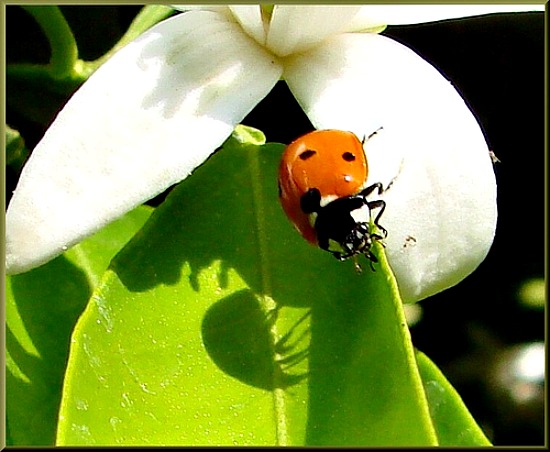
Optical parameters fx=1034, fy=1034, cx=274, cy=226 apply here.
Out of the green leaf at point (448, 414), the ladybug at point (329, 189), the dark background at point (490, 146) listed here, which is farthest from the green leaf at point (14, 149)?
the green leaf at point (448, 414)

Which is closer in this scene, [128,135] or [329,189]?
[128,135]

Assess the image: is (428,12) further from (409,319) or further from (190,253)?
(409,319)

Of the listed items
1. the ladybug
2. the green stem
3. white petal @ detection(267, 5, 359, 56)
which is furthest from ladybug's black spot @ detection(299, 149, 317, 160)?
the green stem

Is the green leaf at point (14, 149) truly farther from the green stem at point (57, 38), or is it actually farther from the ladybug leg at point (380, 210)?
the ladybug leg at point (380, 210)

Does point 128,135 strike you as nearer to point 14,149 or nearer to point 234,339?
point 234,339

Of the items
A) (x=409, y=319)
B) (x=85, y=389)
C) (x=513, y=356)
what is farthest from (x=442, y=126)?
(x=513, y=356)

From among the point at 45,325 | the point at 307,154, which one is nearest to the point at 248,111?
the point at 307,154
